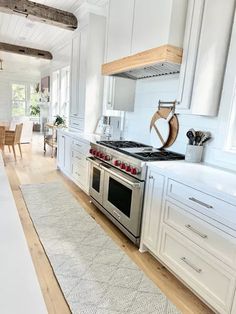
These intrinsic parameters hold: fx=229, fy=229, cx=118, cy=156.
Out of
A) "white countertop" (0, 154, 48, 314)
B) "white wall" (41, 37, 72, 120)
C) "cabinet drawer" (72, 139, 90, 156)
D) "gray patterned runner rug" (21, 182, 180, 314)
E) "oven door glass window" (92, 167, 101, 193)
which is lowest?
"gray patterned runner rug" (21, 182, 180, 314)

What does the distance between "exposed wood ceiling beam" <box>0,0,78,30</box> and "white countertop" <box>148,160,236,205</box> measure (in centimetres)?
327

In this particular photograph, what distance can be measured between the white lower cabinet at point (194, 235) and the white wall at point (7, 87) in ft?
31.0

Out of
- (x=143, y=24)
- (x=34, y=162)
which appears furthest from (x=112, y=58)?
(x=34, y=162)

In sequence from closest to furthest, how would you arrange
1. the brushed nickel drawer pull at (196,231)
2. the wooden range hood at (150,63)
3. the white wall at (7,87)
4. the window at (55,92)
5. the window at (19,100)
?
the brushed nickel drawer pull at (196,231) → the wooden range hood at (150,63) → the window at (55,92) → the white wall at (7,87) → the window at (19,100)

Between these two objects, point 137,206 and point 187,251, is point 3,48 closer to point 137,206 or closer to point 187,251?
point 137,206

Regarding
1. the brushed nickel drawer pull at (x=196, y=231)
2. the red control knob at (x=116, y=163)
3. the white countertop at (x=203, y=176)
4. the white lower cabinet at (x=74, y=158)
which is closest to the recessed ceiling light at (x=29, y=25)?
the white lower cabinet at (x=74, y=158)

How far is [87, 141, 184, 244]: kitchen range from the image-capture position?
2.11 metres

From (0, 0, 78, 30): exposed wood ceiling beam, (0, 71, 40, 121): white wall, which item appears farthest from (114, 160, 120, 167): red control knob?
(0, 71, 40, 121): white wall

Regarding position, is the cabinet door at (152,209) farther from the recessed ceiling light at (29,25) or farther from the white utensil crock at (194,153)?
the recessed ceiling light at (29,25)

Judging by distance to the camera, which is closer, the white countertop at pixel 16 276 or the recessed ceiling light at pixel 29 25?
the white countertop at pixel 16 276

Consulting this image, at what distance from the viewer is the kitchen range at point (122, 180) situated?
2.11 m

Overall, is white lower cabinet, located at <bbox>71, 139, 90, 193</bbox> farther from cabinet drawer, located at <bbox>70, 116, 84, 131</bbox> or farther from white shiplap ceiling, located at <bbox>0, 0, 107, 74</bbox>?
white shiplap ceiling, located at <bbox>0, 0, 107, 74</bbox>

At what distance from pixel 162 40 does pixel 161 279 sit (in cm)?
201

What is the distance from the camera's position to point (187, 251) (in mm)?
1660
